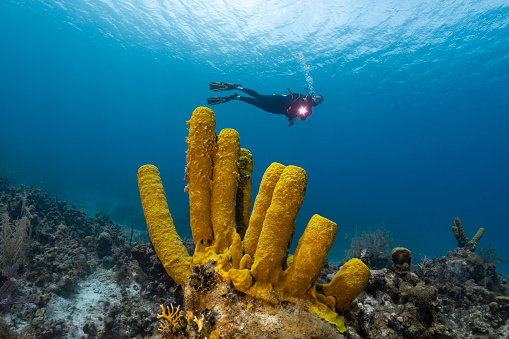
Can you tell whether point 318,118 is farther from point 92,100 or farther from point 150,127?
point 92,100

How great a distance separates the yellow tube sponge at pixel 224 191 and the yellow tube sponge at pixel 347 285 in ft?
3.47

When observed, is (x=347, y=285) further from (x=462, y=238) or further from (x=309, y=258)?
(x=462, y=238)

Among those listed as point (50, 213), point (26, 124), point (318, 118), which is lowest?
point (50, 213)

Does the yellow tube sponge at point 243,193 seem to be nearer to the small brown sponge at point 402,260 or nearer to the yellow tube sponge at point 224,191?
the yellow tube sponge at point 224,191

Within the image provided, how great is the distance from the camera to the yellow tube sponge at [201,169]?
218cm

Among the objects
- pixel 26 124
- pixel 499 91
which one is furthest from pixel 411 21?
pixel 26 124

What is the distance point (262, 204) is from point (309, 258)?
2.03 feet

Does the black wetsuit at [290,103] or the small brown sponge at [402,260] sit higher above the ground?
the black wetsuit at [290,103]

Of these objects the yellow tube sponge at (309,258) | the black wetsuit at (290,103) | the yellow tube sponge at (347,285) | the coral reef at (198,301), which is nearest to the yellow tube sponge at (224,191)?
the coral reef at (198,301)

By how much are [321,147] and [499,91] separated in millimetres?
54558

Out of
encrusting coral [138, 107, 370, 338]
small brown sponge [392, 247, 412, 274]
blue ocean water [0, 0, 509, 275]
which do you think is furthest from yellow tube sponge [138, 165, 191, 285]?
blue ocean water [0, 0, 509, 275]

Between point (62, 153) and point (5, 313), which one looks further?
point (62, 153)

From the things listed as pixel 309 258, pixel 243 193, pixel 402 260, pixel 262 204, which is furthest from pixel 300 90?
pixel 309 258

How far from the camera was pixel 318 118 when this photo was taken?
62.5 m
